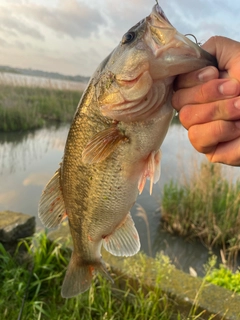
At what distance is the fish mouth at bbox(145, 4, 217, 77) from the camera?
4.09 feet

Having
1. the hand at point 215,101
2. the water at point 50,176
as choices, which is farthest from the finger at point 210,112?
the water at point 50,176

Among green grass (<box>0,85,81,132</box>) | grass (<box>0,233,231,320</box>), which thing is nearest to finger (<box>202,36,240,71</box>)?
grass (<box>0,233,231,320</box>)

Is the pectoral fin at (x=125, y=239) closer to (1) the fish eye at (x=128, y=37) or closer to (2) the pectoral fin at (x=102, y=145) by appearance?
(2) the pectoral fin at (x=102, y=145)

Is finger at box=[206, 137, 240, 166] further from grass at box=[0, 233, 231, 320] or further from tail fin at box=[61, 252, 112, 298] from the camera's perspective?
grass at box=[0, 233, 231, 320]

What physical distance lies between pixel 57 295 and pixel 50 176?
20.2 ft

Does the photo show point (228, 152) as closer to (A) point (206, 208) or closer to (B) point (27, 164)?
(A) point (206, 208)

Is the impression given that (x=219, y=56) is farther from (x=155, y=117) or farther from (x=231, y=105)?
(x=155, y=117)

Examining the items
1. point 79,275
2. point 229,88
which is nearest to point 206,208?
point 79,275

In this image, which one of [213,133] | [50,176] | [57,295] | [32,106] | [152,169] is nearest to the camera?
[213,133]

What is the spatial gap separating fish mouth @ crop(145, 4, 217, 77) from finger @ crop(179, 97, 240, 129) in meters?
0.18

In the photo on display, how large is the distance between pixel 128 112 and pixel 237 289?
2358 millimetres

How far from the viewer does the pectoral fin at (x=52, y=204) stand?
6.13ft

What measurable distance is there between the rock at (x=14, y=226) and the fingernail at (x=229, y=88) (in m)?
2.96

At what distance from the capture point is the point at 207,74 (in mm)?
1339
